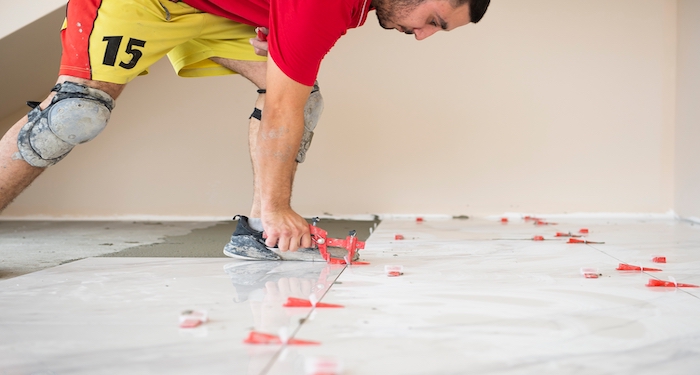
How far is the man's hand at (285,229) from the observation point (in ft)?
4.77

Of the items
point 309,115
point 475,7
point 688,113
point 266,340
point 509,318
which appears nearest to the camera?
point 266,340

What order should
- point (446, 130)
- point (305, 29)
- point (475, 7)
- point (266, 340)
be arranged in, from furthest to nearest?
point (446, 130) → point (475, 7) → point (305, 29) → point (266, 340)

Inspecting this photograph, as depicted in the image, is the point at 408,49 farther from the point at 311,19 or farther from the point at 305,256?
the point at 311,19

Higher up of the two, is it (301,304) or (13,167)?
(13,167)

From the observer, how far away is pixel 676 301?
1.12 metres

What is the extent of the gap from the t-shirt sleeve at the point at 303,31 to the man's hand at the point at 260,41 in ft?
0.99

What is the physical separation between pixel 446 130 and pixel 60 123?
8.54 feet

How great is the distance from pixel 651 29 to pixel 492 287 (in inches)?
116

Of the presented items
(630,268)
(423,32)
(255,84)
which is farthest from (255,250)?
(630,268)

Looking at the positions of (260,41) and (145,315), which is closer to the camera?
(145,315)

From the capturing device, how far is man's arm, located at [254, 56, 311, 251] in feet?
A: 4.43

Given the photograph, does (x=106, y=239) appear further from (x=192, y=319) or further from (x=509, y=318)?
(x=509, y=318)

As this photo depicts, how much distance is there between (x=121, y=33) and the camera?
1457 millimetres

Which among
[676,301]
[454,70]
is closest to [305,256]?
[676,301]
